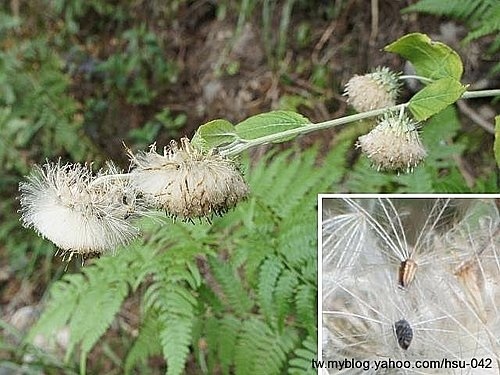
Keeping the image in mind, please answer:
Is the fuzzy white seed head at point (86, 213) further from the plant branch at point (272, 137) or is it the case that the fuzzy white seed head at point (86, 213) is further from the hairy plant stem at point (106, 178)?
the plant branch at point (272, 137)

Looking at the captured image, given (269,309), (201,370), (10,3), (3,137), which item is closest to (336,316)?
(269,309)

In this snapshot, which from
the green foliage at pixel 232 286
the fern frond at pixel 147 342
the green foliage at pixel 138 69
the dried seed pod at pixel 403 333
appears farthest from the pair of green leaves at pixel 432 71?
the green foliage at pixel 138 69

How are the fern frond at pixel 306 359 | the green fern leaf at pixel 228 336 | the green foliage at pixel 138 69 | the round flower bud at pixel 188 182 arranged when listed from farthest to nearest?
the green foliage at pixel 138 69 → the green fern leaf at pixel 228 336 → the fern frond at pixel 306 359 → the round flower bud at pixel 188 182

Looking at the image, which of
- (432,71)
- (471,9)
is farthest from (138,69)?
(432,71)

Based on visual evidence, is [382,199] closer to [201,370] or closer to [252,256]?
[252,256]

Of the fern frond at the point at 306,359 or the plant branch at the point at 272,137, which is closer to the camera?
the plant branch at the point at 272,137

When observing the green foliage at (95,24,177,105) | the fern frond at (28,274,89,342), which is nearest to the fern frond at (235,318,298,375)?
the fern frond at (28,274,89,342)
